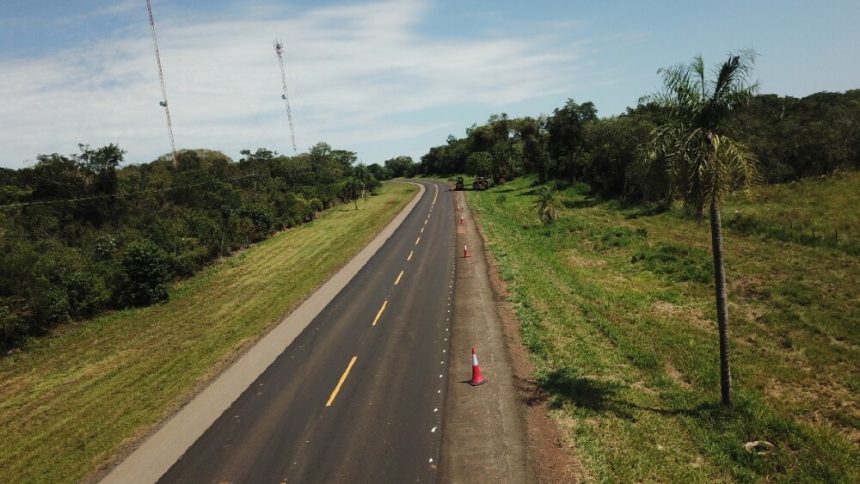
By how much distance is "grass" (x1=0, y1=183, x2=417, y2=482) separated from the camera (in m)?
14.3

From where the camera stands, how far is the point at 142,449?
13.3 m

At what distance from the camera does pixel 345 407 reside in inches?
569

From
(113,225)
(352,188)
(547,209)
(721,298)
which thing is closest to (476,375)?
(721,298)

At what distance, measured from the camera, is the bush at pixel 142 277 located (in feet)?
104

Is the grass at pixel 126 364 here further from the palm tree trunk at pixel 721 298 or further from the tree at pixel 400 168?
the tree at pixel 400 168

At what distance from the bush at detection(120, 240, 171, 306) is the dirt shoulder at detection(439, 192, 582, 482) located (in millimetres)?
22646

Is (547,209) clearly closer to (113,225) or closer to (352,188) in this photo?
(113,225)

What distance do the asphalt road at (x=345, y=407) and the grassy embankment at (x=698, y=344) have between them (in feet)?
13.0

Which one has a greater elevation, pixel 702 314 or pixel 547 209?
pixel 547 209

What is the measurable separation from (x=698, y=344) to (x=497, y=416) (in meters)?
8.96

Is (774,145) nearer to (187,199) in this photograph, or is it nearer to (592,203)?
(592,203)

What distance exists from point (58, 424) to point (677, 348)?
853 inches

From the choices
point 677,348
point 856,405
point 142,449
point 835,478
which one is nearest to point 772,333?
point 677,348

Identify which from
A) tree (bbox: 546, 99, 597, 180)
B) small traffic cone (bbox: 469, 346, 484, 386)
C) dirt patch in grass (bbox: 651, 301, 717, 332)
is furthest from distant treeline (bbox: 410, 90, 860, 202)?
small traffic cone (bbox: 469, 346, 484, 386)
